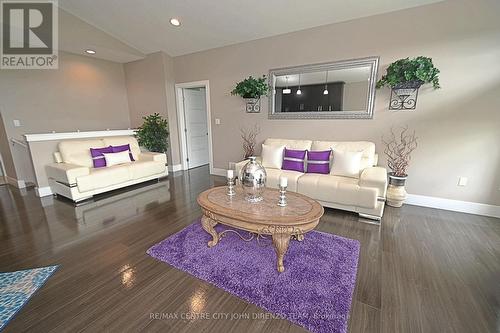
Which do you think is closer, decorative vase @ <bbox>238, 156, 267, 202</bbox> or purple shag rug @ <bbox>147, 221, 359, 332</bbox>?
purple shag rug @ <bbox>147, 221, 359, 332</bbox>

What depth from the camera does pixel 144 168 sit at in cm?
441

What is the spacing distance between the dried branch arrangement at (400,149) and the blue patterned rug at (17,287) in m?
4.26

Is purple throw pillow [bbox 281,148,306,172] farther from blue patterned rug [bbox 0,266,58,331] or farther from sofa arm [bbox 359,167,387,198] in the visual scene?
blue patterned rug [bbox 0,266,58,331]

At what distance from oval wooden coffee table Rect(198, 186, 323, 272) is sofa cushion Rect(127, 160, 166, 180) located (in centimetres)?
244

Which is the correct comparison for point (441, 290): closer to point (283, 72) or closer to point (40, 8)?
point (283, 72)

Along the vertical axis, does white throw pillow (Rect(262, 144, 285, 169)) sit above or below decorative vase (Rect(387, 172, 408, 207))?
above

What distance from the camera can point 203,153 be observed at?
21.1 feet

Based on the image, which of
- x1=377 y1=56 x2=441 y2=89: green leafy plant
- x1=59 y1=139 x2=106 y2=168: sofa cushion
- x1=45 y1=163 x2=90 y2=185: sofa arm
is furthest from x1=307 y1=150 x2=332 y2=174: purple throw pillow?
x1=59 y1=139 x2=106 y2=168: sofa cushion

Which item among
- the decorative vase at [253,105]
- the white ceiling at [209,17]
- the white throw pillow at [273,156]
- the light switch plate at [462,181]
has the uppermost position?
the white ceiling at [209,17]

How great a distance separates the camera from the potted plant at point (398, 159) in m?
3.21

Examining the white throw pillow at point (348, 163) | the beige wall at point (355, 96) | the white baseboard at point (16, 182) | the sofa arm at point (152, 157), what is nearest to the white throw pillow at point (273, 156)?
the white throw pillow at point (348, 163)

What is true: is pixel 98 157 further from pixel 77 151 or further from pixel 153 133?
pixel 153 133

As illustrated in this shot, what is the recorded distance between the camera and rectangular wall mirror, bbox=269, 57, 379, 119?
3.49 meters

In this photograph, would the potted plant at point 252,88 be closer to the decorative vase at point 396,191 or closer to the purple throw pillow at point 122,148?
the purple throw pillow at point 122,148
